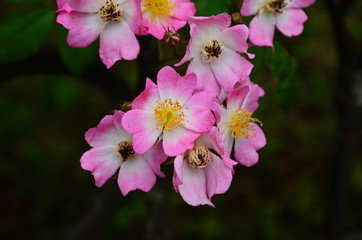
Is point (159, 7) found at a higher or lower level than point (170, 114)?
higher

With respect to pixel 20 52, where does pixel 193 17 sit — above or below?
above

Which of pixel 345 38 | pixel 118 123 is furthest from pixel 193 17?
pixel 345 38

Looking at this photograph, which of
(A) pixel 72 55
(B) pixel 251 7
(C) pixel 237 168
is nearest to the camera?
(B) pixel 251 7

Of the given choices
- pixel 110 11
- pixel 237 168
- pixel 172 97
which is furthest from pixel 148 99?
pixel 237 168

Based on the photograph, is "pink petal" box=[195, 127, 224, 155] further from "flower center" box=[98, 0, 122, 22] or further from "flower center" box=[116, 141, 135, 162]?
"flower center" box=[98, 0, 122, 22]

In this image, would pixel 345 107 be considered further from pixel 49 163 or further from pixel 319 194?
pixel 49 163

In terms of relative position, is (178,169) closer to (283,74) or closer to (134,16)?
(134,16)

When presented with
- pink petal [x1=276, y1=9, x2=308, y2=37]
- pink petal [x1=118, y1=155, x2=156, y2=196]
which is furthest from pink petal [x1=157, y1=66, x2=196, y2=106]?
pink petal [x1=276, y1=9, x2=308, y2=37]
